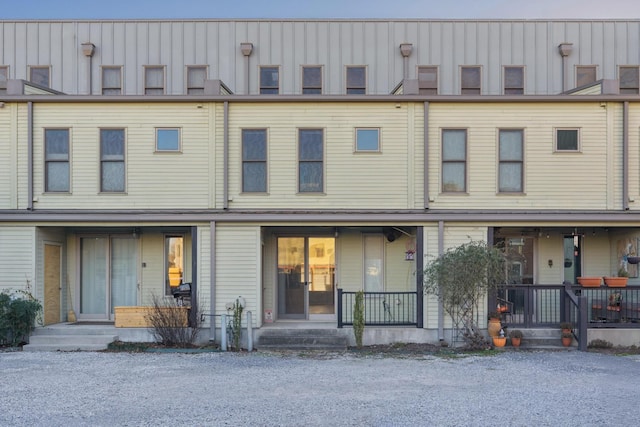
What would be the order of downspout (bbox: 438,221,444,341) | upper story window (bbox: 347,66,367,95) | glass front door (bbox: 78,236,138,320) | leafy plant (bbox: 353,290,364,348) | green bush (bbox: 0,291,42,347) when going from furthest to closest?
upper story window (bbox: 347,66,367,95)
glass front door (bbox: 78,236,138,320)
downspout (bbox: 438,221,444,341)
leafy plant (bbox: 353,290,364,348)
green bush (bbox: 0,291,42,347)

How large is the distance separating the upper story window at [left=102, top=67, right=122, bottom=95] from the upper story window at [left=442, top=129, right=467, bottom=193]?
9.80m

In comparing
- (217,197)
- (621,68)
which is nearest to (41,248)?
(217,197)

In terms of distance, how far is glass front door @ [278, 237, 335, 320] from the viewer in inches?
580

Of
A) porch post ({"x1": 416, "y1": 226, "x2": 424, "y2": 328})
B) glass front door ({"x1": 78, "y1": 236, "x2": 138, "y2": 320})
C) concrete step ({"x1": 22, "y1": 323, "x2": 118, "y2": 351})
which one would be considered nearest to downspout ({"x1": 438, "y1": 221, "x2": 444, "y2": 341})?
porch post ({"x1": 416, "y1": 226, "x2": 424, "y2": 328})

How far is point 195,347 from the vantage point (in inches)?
502

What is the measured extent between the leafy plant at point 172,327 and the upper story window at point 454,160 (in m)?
6.51

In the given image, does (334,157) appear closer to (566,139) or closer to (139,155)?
(139,155)

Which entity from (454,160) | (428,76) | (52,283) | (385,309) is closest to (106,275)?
(52,283)

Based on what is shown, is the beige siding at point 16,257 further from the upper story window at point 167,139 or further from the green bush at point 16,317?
the upper story window at point 167,139

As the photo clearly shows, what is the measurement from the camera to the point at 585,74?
1705 cm

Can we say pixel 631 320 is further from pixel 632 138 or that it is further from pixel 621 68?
pixel 621 68

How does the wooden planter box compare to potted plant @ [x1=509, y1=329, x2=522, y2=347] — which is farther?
the wooden planter box

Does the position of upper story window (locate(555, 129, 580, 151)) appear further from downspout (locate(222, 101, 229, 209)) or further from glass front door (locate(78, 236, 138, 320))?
glass front door (locate(78, 236, 138, 320))

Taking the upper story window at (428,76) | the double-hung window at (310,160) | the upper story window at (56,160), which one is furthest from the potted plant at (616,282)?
the upper story window at (56,160)
